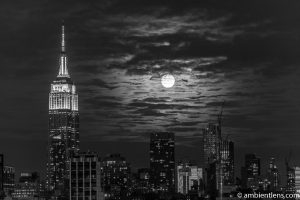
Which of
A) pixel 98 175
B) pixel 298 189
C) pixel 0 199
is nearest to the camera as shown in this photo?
pixel 98 175

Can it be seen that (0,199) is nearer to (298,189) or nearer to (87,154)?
(87,154)

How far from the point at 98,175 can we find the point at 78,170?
372cm

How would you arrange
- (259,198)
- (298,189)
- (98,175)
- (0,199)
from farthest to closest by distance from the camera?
(298,189) → (0,199) → (259,198) → (98,175)

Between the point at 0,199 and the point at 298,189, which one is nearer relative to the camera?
the point at 0,199

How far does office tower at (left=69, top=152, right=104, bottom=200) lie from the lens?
13723 centimetres

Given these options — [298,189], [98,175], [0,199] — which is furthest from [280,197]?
[0,199]

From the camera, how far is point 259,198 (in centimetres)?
15700

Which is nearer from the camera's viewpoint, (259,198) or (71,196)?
(71,196)

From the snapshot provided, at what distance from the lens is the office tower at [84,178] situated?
137225 mm

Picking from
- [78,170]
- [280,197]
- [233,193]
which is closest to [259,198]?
[280,197]

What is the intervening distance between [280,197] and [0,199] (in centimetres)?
5507

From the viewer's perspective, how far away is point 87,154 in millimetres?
140125

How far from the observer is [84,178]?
138625 mm

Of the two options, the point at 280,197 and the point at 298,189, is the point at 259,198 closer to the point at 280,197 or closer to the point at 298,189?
the point at 280,197
